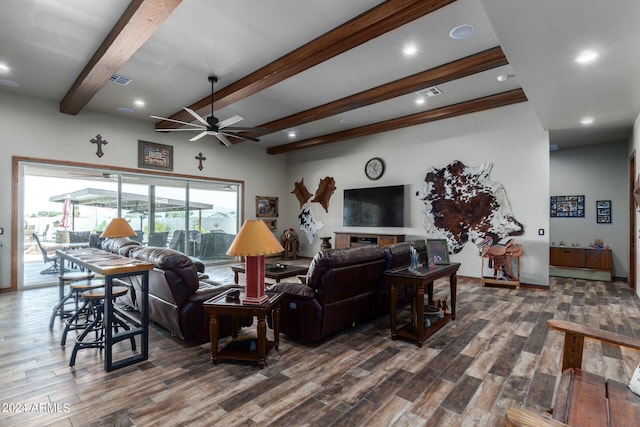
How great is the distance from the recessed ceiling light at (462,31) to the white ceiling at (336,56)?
6cm

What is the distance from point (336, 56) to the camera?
12.8 ft

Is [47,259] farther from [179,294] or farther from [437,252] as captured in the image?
[437,252]

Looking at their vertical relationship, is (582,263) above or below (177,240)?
below

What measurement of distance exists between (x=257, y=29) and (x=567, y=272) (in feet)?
24.2

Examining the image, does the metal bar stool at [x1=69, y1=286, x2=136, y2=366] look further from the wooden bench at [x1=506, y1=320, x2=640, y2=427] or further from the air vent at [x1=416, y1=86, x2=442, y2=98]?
the air vent at [x1=416, y1=86, x2=442, y2=98]

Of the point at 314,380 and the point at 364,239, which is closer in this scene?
the point at 314,380

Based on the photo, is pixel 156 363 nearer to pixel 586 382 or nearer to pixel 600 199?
pixel 586 382

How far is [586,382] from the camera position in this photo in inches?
59.4

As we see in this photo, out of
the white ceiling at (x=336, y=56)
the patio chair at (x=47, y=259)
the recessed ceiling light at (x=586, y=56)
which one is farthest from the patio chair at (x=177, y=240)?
the recessed ceiling light at (x=586, y=56)

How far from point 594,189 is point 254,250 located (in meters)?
7.61

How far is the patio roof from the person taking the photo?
235 inches

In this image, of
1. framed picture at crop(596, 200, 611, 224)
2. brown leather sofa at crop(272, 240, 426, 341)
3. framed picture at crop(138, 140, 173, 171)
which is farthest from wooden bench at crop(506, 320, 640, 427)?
framed picture at crop(138, 140, 173, 171)

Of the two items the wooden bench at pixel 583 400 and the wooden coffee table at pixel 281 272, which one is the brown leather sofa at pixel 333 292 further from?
the wooden bench at pixel 583 400

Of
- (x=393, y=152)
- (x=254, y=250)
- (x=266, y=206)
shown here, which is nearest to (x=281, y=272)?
(x=254, y=250)
